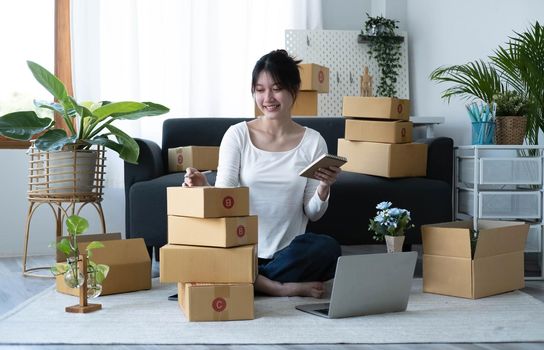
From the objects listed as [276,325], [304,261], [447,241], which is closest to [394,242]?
[447,241]

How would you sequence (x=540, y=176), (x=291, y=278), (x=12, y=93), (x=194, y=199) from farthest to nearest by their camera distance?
(x=12, y=93), (x=540, y=176), (x=291, y=278), (x=194, y=199)

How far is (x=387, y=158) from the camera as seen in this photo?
A: 11.0ft

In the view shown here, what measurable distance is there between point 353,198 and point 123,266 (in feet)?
3.47

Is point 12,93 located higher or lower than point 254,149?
higher

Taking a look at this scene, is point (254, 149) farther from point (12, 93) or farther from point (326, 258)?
point (12, 93)

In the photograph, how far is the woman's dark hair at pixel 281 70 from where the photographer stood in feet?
9.06

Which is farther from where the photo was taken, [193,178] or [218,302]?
[193,178]

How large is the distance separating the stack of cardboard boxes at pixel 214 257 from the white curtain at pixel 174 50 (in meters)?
2.05

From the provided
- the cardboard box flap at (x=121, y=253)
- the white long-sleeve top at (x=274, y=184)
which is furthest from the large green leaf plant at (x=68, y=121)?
the white long-sleeve top at (x=274, y=184)

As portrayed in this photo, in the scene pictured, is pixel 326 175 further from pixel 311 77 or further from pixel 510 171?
pixel 311 77

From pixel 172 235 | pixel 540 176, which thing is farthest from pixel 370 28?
pixel 172 235

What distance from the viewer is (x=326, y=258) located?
2768 millimetres

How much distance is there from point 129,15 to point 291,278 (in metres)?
2.33

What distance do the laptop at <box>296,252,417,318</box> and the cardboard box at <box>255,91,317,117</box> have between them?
5.27 feet
